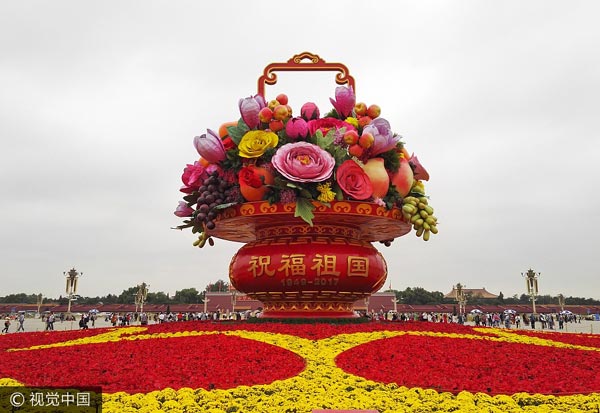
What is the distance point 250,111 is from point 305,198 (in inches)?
88.4

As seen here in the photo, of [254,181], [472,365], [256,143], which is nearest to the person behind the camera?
[472,365]

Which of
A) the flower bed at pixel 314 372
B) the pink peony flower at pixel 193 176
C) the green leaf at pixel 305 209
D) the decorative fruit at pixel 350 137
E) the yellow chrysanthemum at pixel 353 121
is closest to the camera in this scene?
the flower bed at pixel 314 372

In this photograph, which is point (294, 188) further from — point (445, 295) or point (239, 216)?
point (445, 295)

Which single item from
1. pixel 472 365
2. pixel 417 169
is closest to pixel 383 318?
pixel 417 169

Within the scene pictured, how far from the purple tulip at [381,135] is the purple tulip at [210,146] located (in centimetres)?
302

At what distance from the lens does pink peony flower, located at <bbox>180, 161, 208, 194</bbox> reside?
9.73 metres

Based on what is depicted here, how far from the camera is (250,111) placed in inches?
368

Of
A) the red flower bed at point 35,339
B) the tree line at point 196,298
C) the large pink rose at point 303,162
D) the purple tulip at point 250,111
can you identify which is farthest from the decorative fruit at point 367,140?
the tree line at point 196,298

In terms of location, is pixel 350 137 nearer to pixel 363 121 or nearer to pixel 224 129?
pixel 363 121

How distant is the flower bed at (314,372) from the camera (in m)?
4.03

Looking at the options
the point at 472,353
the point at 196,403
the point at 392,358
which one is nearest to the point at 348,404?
the point at 196,403

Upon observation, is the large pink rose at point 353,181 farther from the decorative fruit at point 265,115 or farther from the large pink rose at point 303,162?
the decorative fruit at point 265,115

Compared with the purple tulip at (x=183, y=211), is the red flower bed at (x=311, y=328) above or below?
below

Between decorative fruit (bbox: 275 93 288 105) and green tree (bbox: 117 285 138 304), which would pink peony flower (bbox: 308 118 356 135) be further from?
green tree (bbox: 117 285 138 304)
